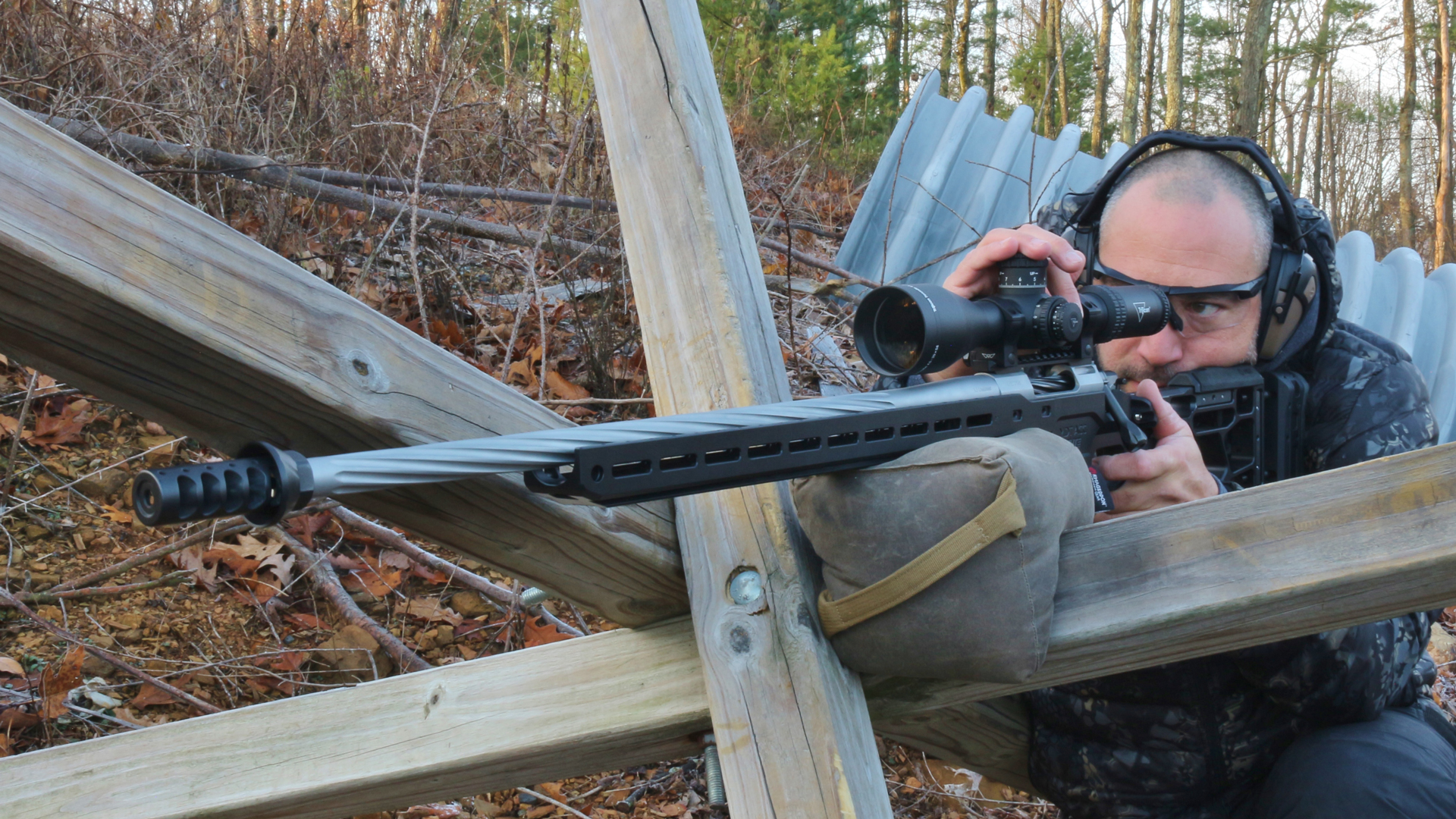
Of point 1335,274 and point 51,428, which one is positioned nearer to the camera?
point 1335,274

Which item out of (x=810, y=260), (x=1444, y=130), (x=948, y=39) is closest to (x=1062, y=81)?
(x=948, y=39)

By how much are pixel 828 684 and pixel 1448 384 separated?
5.22m

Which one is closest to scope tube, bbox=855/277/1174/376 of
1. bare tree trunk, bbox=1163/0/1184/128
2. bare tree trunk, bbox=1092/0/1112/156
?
bare tree trunk, bbox=1163/0/1184/128

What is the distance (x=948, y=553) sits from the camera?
4.95 feet

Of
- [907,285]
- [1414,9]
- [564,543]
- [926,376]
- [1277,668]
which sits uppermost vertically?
[1414,9]

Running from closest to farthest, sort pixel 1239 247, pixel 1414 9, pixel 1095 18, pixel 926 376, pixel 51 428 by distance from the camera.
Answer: pixel 926 376, pixel 1239 247, pixel 51 428, pixel 1414 9, pixel 1095 18

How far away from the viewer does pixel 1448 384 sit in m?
5.38

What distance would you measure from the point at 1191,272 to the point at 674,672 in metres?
1.65

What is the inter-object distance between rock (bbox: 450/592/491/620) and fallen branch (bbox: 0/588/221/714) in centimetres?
83

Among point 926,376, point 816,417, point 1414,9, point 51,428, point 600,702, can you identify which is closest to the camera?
point 816,417

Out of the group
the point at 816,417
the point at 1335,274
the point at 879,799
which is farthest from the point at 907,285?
the point at 1335,274

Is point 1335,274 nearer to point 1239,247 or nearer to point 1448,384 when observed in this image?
point 1239,247

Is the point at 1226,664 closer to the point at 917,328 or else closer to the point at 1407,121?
the point at 917,328

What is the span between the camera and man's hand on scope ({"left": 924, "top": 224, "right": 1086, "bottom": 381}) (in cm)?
182
